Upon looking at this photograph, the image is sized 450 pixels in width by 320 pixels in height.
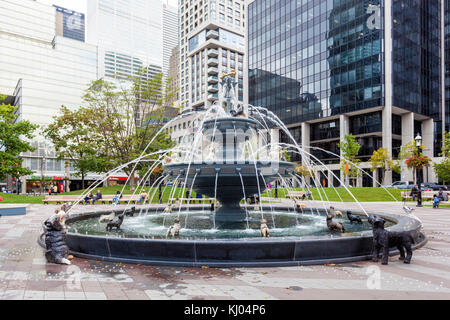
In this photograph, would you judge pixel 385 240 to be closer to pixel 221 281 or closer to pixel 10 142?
pixel 221 281

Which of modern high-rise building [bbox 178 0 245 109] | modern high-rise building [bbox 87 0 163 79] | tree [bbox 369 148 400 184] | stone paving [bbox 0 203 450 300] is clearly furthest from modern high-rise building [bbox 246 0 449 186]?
modern high-rise building [bbox 87 0 163 79]

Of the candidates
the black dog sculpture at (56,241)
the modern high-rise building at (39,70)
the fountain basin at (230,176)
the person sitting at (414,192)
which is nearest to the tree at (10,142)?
the fountain basin at (230,176)

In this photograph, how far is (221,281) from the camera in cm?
575

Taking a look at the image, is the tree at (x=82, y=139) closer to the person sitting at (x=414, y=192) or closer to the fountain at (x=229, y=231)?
the fountain at (x=229, y=231)

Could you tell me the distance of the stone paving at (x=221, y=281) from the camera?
5.03m

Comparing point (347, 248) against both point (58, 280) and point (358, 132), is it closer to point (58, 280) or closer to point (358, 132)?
point (58, 280)

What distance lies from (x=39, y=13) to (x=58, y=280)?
330ft

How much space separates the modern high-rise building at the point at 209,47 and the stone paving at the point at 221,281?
81.3 meters

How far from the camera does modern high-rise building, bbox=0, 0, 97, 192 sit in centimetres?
6888

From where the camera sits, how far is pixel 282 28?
68562 mm

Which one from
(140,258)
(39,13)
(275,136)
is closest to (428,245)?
(140,258)

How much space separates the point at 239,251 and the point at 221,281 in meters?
1.04

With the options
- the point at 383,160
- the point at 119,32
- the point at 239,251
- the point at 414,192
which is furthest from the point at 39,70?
the point at 119,32

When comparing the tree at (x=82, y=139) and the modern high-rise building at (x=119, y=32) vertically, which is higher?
the modern high-rise building at (x=119, y=32)
